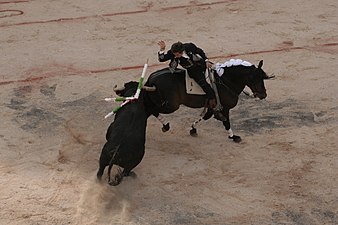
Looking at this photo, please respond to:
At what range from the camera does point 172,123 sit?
9.38 meters

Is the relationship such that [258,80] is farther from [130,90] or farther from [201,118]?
[130,90]

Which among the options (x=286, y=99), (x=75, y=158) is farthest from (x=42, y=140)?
(x=286, y=99)

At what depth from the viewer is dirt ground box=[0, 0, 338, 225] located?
24.1 feet

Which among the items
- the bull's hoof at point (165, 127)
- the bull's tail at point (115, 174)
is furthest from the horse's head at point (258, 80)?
the bull's tail at point (115, 174)

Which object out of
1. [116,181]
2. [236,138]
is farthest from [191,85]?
[116,181]

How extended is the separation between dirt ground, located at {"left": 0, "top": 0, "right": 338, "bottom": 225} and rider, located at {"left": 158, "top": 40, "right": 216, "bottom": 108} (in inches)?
40.7

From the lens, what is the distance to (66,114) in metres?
9.59

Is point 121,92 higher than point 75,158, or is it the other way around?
point 121,92

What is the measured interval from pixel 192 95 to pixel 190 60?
54cm

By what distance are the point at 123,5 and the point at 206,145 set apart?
6.93 meters

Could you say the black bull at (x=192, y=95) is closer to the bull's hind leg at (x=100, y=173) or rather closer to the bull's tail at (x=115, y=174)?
the bull's tail at (x=115, y=174)

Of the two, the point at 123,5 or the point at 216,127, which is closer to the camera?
the point at 216,127

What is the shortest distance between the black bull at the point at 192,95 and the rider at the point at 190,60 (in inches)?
7.4

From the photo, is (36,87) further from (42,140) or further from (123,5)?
(123,5)
